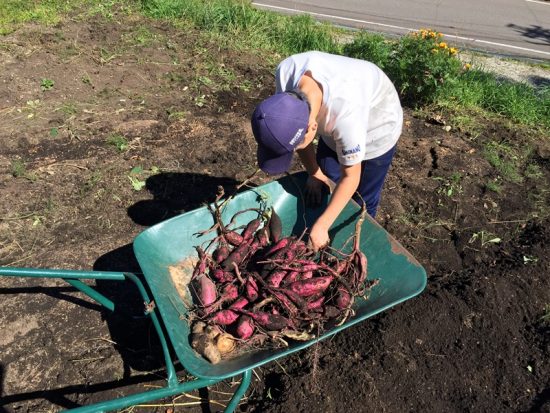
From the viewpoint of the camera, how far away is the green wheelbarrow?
222 cm

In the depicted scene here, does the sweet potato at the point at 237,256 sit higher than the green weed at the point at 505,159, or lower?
higher

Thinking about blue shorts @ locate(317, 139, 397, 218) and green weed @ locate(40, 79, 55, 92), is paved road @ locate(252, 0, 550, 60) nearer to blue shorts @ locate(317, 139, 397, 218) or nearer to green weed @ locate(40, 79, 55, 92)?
green weed @ locate(40, 79, 55, 92)

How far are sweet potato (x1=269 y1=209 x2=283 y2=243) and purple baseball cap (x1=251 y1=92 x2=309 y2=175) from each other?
856 mm

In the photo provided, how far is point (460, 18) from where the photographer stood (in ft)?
38.5

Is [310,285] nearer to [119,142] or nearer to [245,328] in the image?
[245,328]

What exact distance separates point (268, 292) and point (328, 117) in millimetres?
1015

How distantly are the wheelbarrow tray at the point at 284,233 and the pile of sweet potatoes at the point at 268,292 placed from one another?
76 mm

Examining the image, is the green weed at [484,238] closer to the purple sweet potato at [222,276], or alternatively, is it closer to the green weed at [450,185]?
the green weed at [450,185]

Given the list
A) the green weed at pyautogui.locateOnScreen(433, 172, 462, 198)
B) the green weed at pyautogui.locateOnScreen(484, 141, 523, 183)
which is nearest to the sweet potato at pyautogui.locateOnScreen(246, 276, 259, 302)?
the green weed at pyautogui.locateOnScreen(433, 172, 462, 198)

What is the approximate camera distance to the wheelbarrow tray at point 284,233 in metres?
2.30

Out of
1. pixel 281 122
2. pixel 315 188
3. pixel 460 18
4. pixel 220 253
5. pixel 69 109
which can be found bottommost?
pixel 460 18

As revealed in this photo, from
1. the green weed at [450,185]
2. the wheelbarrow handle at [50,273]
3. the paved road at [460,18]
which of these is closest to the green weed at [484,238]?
the green weed at [450,185]

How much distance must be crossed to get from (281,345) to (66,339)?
62.5 inches

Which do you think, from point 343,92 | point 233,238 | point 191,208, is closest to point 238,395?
point 233,238
